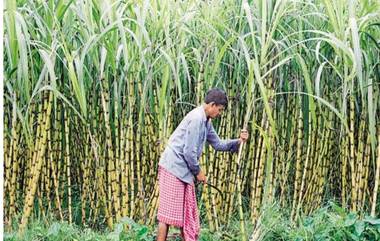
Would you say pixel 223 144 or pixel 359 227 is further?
pixel 223 144

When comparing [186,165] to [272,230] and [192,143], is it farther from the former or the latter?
[272,230]

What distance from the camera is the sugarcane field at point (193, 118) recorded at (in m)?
2.84

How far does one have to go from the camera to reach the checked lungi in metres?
2.89

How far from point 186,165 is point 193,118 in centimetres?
23

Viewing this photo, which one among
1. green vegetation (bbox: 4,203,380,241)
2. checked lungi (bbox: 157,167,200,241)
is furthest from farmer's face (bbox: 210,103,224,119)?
green vegetation (bbox: 4,203,380,241)

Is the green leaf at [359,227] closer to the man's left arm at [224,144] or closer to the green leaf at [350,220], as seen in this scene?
the green leaf at [350,220]

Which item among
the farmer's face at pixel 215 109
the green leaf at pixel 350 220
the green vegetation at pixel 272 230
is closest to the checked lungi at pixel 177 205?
the green vegetation at pixel 272 230

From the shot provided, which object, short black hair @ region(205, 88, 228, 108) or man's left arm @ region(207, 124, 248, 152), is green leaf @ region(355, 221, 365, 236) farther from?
short black hair @ region(205, 88, 228, 108)

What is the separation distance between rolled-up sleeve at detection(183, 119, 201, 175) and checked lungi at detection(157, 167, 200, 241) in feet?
0.52

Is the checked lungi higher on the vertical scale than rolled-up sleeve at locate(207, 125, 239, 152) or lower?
lower

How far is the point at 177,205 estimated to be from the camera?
2887 mm

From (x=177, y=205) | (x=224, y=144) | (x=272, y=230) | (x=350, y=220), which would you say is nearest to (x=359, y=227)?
(x=350, y=220)

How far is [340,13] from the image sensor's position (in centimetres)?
287

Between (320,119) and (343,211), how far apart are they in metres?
0.53
